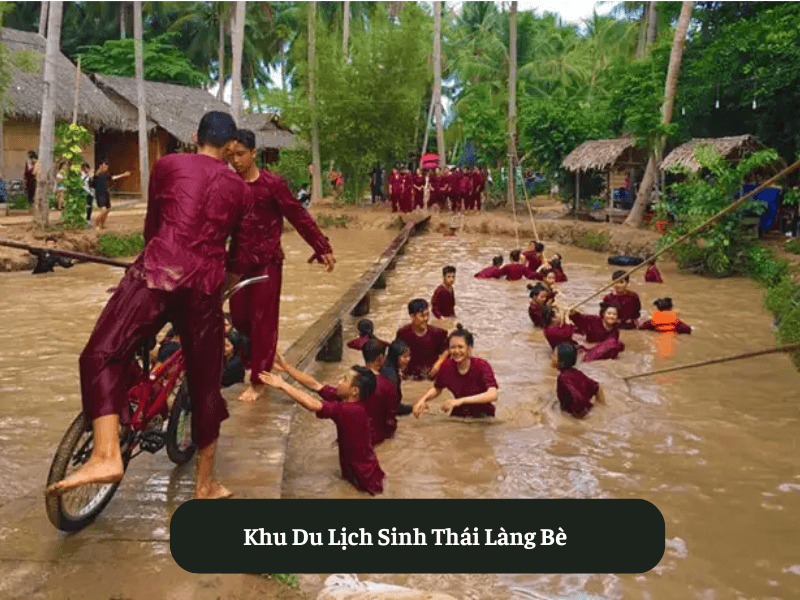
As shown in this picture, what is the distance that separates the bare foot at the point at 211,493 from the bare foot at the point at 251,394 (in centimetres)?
151

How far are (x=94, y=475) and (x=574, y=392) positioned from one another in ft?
13.8

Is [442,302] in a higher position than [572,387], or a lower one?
higher

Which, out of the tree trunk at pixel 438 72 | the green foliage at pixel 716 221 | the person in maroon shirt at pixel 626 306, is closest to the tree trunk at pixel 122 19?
the tree trunk at pixel 438 72

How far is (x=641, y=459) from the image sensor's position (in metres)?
5.64

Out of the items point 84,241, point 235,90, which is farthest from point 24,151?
point 84,241

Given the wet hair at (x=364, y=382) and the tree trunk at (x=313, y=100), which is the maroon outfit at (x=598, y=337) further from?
the tree trunk at (x=313, y=100)

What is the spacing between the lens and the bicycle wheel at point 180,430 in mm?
4047

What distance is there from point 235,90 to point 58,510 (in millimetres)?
17625

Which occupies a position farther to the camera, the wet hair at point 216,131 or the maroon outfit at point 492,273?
the maroon outfit at point 492,273

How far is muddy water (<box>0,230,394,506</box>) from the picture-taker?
524 cm

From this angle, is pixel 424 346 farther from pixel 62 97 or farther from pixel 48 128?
pixel 62 97

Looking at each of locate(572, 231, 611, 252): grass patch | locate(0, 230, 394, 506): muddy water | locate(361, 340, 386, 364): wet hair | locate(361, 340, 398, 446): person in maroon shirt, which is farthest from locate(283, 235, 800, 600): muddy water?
locate(572, 231, 611, 252): grass patch

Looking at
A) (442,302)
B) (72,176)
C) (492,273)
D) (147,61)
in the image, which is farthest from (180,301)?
(147,61)

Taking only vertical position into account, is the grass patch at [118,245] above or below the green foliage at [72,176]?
below
